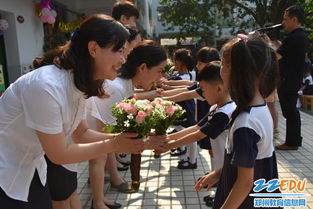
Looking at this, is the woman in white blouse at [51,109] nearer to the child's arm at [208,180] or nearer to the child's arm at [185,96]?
the child's arm at [208,180]

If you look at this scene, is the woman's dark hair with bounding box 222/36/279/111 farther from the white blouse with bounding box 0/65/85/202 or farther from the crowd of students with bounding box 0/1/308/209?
the white blouse with bounding box 0/65/85/202

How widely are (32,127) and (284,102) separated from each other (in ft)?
15.3

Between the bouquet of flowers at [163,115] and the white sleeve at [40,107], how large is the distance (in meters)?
0.82

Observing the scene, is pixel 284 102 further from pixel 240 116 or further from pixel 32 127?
pixel 32 127

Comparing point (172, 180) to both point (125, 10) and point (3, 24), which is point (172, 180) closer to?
point (125, 10)

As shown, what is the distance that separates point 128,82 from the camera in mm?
3174

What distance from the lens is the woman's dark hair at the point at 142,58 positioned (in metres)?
3.11

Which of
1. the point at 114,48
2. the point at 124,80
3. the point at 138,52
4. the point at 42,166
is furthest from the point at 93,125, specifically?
the point at 114,48

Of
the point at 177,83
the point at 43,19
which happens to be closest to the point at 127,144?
the point at 177,83

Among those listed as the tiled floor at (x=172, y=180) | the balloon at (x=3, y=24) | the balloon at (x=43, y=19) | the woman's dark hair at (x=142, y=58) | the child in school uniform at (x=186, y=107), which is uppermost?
the balloon at (x=43, y=19)

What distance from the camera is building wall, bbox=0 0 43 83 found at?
6.74 metres

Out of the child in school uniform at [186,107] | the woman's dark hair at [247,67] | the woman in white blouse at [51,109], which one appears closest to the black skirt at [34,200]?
the woman in white blouse at [51,109]

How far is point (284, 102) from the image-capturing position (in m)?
5.33

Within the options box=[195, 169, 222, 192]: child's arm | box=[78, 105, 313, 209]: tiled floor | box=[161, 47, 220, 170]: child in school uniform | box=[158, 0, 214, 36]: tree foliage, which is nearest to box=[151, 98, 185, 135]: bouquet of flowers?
box=[195, 169, 222, 192]: child's arm
